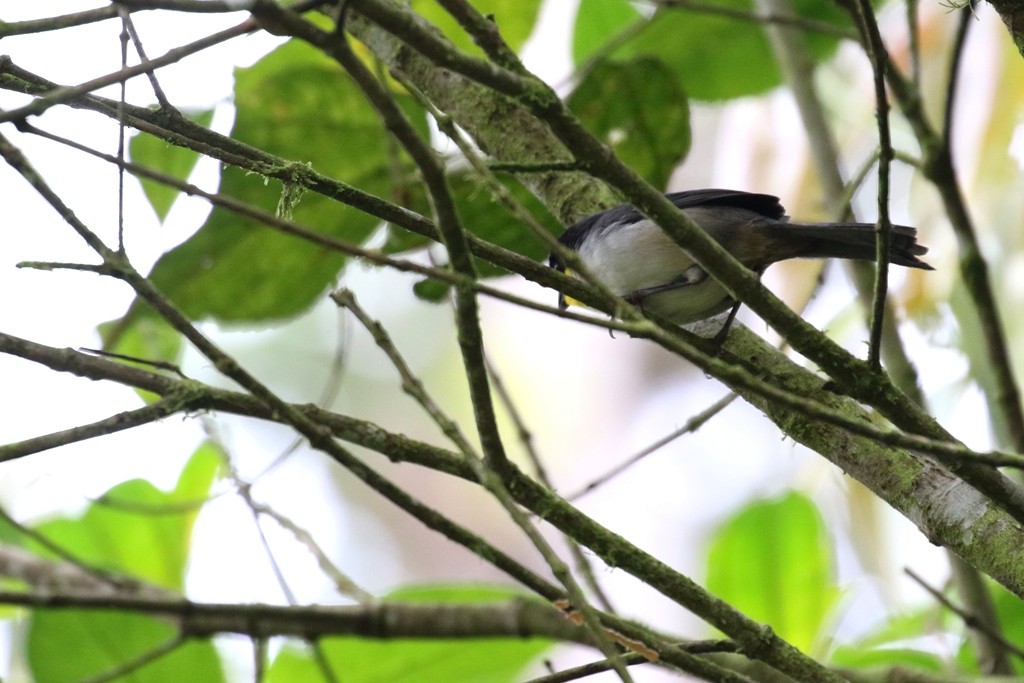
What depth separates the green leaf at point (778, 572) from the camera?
309 cm

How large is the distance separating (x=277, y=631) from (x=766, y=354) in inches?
62.3

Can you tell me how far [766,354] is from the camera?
2443 mm

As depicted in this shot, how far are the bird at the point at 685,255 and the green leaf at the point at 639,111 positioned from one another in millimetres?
182

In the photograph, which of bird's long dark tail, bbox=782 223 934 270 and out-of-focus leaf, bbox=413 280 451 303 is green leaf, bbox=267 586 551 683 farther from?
bird's long dark tail, bbox=782 223 934 270

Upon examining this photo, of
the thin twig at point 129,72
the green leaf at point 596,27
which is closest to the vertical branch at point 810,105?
the green leaf at point 596,27

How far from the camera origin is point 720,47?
411cm

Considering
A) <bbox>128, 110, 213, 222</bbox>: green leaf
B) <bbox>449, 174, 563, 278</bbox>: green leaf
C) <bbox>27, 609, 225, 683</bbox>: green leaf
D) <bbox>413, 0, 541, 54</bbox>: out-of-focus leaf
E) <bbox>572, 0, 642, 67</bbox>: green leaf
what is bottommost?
<bbox>27, 609, 225, 683</bbox>: green leaf

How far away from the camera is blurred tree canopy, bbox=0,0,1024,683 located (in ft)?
4.95

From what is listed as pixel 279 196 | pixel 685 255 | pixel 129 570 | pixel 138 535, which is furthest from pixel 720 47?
pixel 129 570

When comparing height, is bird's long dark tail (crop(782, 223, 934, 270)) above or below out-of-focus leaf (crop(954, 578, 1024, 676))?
above

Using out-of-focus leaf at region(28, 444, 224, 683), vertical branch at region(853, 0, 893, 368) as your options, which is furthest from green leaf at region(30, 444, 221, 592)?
vertical branch at region(853, 0, 893, 368)

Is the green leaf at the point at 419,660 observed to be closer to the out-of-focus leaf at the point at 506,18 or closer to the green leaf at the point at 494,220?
the green leaf at the point at 494,220

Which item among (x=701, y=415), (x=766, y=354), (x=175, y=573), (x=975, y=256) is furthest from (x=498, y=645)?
(x=975, y=256)

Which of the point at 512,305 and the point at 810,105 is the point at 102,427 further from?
the point at 810,105
